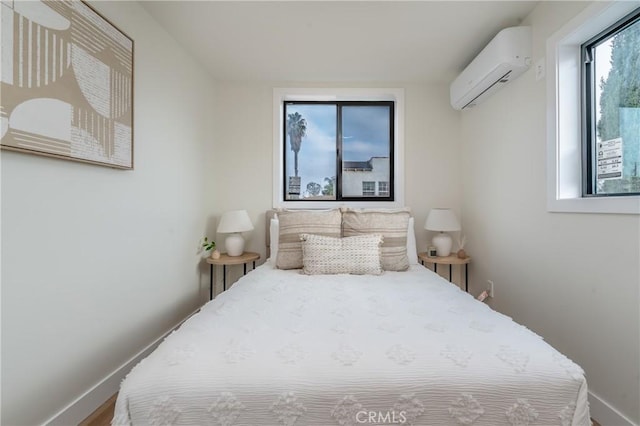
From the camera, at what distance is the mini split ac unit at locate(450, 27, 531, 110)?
6.32 feet

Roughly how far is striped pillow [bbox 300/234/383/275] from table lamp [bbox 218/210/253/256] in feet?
2.48

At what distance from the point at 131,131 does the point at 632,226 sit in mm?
2678

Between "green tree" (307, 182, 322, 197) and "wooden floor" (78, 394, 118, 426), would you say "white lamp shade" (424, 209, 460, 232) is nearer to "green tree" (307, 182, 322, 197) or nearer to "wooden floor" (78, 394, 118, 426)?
"green tree" (307, 182, 322, 197)

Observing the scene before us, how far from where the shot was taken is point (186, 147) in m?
2.48

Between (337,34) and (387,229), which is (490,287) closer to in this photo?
Result: (387,229)

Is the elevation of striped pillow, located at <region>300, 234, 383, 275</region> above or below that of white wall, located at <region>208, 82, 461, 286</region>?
below

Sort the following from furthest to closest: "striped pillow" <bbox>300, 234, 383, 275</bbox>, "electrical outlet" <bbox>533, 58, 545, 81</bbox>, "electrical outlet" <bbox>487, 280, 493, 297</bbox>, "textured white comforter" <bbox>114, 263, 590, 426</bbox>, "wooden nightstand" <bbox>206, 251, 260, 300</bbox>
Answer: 1. "wooden nightstand" <bbox>206, 251, 260, 300</bbox>
2. "electrical outlet" <bbox>487, 280, 493, 297</bbox>
3. "striped pillow" <bbox>300, 234, 383, 275</bbox>
4. "electrical outlet" <bbox>533, 58, 545, 81</bbox>
5. "textured white comforter" <bbox>114, 263, 590, 426</bbox>

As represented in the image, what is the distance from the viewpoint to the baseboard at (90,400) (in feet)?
4.39

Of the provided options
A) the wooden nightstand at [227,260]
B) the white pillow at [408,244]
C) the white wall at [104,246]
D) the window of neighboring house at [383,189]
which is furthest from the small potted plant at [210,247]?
the window of neighboring house at [383,189]

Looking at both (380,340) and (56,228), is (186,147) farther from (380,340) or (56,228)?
(380,340)

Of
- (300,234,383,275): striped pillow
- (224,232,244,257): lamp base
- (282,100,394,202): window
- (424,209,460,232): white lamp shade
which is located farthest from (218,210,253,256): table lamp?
(424,209,460,232): white lamp shade

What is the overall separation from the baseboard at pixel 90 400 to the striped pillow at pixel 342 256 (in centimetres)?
128

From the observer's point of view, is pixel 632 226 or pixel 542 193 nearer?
pixel 632 226

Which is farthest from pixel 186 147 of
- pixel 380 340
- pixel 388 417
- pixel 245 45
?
pixel 388 417
